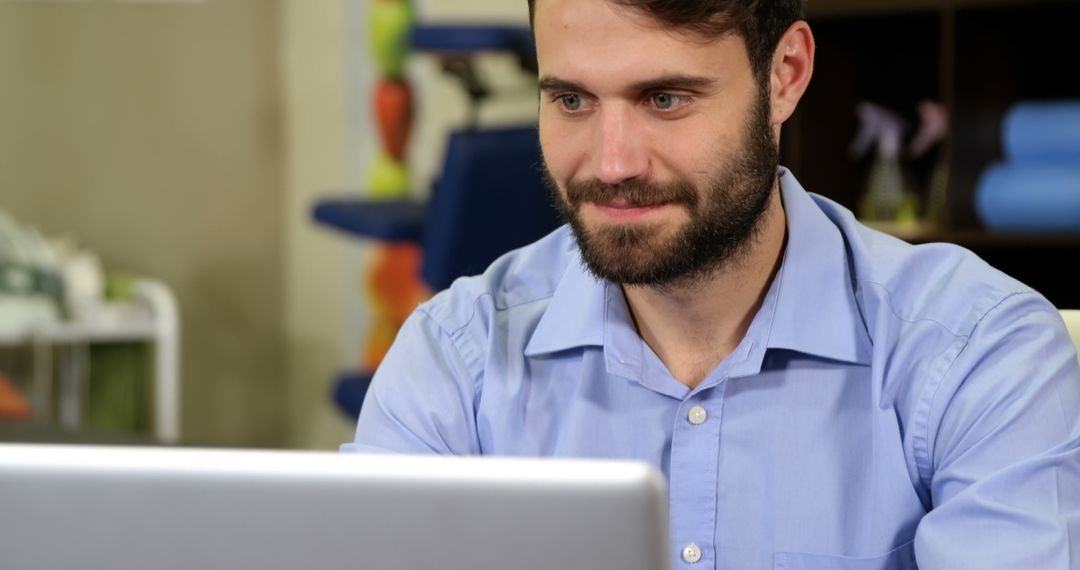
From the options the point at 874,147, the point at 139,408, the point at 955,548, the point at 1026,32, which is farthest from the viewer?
the point at 139,408

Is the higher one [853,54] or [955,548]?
[853,54]

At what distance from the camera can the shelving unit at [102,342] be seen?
347cm

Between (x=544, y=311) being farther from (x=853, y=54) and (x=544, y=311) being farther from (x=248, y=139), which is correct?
(x=248, y=139)

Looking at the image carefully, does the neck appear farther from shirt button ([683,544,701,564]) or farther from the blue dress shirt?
shirt button ([683,544,701,564])

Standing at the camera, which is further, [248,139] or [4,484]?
[248,139]

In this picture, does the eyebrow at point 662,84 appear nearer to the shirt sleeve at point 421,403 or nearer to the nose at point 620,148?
the nose at point 620,148

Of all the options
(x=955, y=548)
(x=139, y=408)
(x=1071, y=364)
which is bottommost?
(x=139, y=408)

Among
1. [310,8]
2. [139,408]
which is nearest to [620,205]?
[139,408]

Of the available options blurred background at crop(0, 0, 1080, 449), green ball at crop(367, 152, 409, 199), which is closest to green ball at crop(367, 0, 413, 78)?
blurred background at crop(0, 0, 1080, 449)

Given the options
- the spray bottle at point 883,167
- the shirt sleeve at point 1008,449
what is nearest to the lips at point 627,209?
the shirt sleeve at point 1008,449

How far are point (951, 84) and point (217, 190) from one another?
2483 millimetres

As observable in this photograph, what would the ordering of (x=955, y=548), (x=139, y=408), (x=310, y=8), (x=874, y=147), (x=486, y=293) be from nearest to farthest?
(x=955, y=548)
(x=486, y=293)
(x=874, y=147)
(x=139, y=408)
(x=310, y=8)

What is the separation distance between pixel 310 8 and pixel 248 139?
41 centimetres

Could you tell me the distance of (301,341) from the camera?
4293mm
